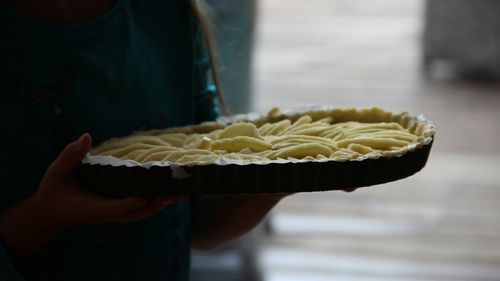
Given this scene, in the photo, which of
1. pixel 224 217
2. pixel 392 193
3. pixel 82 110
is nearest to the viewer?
pixel 82 110

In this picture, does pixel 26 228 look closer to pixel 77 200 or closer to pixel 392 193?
pixel 77 200

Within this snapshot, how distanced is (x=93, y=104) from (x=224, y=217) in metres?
0.20

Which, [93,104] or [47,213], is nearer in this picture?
[47,213]

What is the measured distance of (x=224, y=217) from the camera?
1086 millimetres

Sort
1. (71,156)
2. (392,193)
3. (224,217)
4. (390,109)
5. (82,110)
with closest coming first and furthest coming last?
1. (71,156)
2. (82,110)
3. (224,217)
4. (392,193)
5. (390,109)

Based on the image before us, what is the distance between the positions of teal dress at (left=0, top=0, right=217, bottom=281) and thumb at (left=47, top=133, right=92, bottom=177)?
0.11m

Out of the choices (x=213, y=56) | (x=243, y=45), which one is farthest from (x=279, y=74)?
(x=213, y=56)

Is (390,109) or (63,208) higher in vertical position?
(63,208)

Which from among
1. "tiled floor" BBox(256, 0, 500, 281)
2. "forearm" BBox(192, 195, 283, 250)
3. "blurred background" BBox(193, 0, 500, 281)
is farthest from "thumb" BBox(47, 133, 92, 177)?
"tiled floor" BBox(256, 0, 500, 281)

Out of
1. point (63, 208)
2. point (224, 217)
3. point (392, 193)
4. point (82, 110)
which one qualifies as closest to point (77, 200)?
point (63, 208)

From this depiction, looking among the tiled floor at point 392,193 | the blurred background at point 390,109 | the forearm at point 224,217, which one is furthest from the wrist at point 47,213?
the tiled floor at point 392,193

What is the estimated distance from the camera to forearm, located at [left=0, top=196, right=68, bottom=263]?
0.87 meters

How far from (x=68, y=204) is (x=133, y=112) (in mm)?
179

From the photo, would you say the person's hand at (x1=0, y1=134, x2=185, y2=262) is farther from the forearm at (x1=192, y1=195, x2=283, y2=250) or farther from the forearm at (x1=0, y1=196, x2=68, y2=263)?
the forearm at (x1=192, y1=195, x2=283, y2=250)
